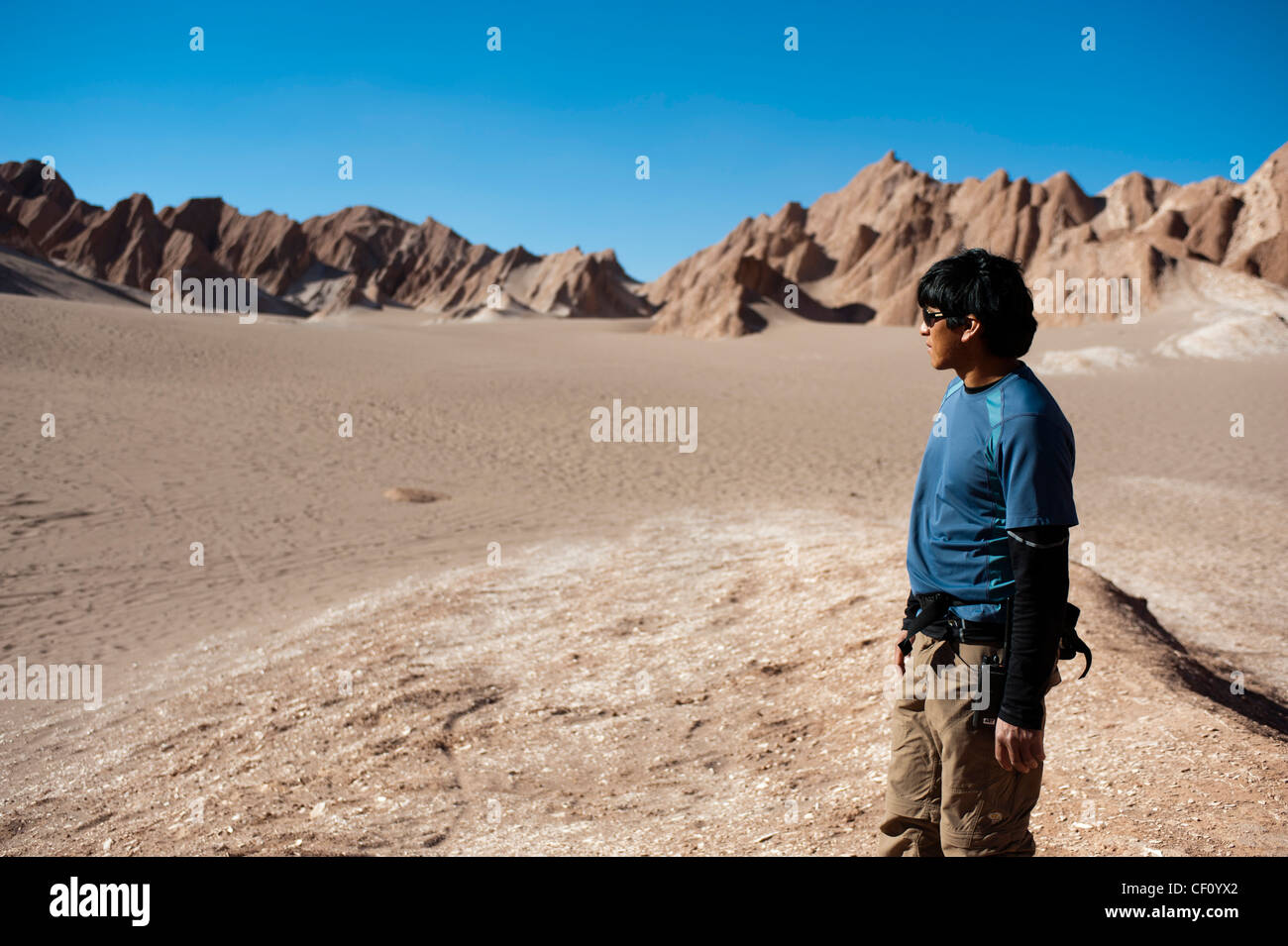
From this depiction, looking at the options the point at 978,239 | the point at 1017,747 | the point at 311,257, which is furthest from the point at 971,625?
the point at 311,257

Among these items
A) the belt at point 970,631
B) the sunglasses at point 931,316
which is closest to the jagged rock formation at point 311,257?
the sunglasses at point 931,316

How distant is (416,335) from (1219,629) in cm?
4295

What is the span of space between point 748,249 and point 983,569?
98966 millimetres

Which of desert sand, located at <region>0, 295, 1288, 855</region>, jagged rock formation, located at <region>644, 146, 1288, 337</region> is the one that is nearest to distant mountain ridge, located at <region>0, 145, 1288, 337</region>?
jagged rock formation, located at <region>644, 146, 1288, 337</region>

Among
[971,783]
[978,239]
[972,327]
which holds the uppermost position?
[978,239]

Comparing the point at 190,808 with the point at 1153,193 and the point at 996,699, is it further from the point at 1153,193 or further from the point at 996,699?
the point at 1153,193

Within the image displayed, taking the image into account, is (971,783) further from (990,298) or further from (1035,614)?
(990,298)

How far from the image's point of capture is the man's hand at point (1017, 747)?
2043 mm

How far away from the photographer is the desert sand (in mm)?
4129

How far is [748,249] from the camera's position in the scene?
96.9 meters

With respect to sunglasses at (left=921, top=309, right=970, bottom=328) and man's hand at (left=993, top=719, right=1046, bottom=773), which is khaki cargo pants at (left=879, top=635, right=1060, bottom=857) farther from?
sunglasses at (left=921, top=309, right=970, bottom=328)

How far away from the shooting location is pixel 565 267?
112375mm

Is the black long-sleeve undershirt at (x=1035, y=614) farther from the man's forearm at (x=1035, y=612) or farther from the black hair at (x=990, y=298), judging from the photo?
the black hair at (x=990, y=298)
